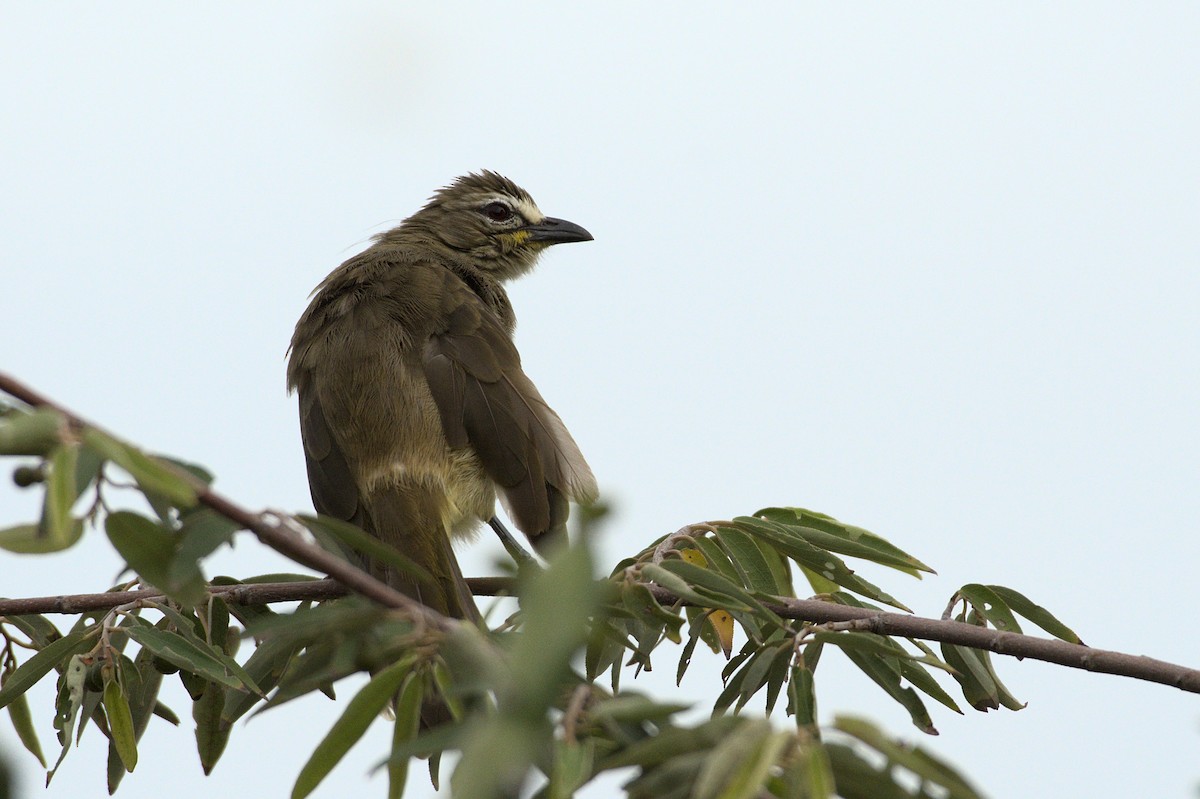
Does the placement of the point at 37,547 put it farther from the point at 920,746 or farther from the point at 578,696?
the point at 920,746

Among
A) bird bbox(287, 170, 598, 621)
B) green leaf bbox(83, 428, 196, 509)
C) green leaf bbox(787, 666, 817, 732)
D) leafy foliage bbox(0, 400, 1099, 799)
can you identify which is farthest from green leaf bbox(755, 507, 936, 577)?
green leaf bbox(83, 428, 196, 509)

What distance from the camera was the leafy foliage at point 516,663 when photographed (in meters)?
1.34

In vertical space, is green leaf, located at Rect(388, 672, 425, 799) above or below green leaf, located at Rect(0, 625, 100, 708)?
above

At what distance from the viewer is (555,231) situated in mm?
7008

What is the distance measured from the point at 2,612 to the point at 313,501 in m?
1.60

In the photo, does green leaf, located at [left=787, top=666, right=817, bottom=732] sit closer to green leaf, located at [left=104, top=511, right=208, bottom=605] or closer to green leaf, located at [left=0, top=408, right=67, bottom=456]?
green leaf, located at [left=104, top=511, right=208, bottom=605]

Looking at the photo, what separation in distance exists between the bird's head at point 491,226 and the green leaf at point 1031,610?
13.8 ft

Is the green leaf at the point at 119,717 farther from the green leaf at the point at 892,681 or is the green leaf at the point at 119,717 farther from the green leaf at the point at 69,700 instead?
the green leaf at the point at 892,681

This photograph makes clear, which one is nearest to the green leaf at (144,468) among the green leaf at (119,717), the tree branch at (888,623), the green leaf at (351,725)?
the green leaf at (351,725)

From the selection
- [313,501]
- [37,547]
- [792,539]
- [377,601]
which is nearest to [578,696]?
[377,601]

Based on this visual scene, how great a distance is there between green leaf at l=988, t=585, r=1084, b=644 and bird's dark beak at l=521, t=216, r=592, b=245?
434cm

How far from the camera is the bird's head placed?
6793 millimetres

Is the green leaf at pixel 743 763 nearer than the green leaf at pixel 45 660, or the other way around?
the green leaf at pixel 743 763

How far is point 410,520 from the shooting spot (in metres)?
4.12
